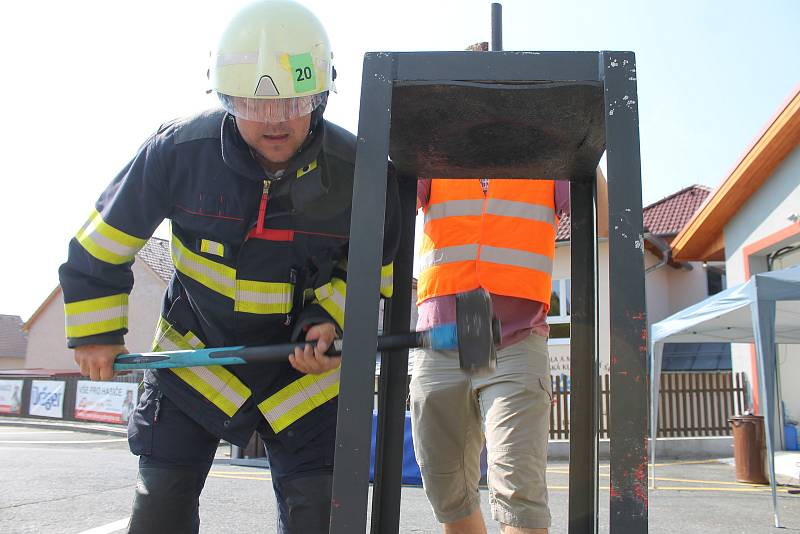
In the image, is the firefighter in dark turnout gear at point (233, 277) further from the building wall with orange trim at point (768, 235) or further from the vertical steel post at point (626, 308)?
the building wall with orange trim at point (768, 235)

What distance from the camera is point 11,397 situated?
23719 millimetres

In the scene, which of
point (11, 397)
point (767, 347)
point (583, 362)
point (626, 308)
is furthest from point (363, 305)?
point (11, 397)

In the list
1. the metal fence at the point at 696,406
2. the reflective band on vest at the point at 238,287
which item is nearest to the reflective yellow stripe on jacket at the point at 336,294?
the reflective band on vest at the point at 238,287

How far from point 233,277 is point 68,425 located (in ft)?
65.5

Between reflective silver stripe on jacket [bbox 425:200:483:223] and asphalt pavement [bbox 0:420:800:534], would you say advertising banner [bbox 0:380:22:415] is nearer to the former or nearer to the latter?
asphalt pavement [bbox 0:420:800:534]

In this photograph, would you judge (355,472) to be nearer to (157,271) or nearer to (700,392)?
(700,392)

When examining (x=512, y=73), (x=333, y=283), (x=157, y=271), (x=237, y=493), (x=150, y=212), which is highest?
(x=157, y=271)

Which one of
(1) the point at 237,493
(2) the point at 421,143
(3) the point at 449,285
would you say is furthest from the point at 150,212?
(1) the point at 237,493

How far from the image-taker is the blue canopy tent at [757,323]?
19.5ft

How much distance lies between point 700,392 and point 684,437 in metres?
0.96

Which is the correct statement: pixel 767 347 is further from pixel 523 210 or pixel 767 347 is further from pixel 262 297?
pixel 262 297

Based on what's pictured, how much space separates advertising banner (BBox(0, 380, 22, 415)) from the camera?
23.4 metres

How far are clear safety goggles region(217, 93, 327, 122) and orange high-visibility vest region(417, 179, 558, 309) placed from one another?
970mm

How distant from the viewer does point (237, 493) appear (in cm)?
635
